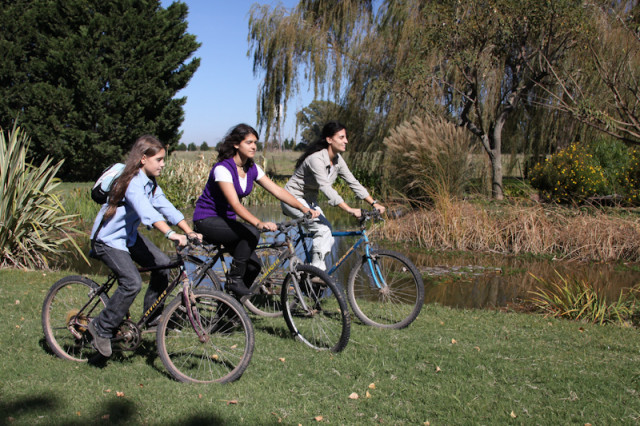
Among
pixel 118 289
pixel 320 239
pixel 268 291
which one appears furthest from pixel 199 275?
pixel 320 239

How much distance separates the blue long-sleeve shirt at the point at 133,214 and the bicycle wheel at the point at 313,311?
1.16 metres

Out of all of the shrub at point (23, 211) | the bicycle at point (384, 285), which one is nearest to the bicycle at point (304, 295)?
the bicycle at point (384, 285)

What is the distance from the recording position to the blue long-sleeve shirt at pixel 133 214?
4195 millimetres

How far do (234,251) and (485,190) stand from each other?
1087 cm

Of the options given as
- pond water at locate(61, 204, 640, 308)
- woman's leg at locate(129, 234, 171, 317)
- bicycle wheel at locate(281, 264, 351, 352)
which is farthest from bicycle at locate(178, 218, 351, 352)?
pond water at locate(61, 204, 640, 308)

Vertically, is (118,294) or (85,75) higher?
(85,75)

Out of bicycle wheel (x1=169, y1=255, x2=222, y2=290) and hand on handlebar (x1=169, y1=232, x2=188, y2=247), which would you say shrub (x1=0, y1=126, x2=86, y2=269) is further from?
hand on handlebar (x1=169, y1=232, x2=188, y2=247)

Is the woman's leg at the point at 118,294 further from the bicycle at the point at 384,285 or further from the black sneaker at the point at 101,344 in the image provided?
the bicycle at the point at 384,285

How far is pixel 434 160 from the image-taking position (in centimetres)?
1272

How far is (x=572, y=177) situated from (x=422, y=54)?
5.40m

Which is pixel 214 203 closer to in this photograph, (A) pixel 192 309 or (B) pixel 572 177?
(A) pixel 192 309

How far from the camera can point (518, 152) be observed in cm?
1944

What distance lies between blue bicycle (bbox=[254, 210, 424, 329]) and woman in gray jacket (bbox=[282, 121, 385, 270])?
168mm

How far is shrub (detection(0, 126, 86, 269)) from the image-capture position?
8117mm
